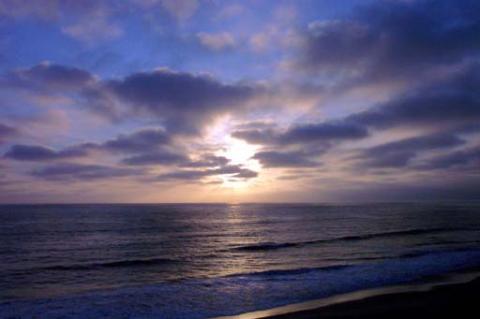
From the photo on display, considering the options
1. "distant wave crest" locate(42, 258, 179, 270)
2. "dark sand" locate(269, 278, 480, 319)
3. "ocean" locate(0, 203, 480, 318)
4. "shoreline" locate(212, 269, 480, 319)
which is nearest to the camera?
"dark sand" locate(269, 278, 480, 319)

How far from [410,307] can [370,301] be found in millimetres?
1809

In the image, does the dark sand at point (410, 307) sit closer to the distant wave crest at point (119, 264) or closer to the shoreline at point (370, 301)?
the shoreline at point (370, 301)

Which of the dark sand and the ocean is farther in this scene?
the ocean

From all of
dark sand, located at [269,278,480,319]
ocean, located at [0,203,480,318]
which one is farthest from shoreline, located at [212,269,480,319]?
ocean, located at [0,203,480,318]

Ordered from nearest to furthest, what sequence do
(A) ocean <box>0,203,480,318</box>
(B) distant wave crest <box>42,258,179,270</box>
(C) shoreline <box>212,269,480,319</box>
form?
1. (C) shoreline <box>212,269,480,319</box>
2. (A) ocean <box>0,203,480,318</box>
3. (B) distant wave crest <box>42,258,179,270</box>

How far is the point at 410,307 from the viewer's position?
16.6 metres

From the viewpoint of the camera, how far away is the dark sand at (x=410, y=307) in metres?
15.4

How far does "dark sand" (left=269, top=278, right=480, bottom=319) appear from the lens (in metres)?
15.4

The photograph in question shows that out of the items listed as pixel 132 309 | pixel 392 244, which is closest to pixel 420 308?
pixel 132 309

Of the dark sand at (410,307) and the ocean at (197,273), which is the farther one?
the ocean at (197,273)

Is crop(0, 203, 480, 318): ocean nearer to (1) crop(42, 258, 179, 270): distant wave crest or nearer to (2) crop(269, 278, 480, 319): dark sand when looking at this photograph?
(1) crop(42, 258, 179, 270): distant wave crest

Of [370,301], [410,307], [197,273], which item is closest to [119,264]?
[197,273]

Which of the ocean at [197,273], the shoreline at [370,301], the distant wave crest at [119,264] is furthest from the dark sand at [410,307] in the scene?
the distant wave crest at [119,264]

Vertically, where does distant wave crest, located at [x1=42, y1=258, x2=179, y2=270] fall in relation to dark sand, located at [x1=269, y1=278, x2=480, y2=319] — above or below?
below
